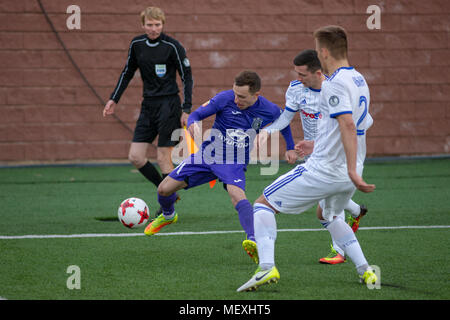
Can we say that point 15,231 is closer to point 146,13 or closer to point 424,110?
point 146,13

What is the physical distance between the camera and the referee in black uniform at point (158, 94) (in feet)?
25.0

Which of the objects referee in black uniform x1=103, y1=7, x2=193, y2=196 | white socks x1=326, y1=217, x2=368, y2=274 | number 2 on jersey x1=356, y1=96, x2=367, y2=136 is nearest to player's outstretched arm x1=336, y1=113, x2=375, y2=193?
number 2 on jersey x1=356, y1=96, x2=367, y2=136

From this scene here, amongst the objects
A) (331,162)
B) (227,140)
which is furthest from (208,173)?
(331,162)

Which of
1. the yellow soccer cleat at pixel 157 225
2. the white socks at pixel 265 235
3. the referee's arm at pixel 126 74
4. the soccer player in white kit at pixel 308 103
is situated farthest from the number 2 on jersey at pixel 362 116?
the referee's arm at pixel 126 74

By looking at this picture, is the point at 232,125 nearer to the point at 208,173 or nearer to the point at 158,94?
the point at 208,173

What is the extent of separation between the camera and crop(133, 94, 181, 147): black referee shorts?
767 cm

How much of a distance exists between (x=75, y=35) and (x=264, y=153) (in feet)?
12.7

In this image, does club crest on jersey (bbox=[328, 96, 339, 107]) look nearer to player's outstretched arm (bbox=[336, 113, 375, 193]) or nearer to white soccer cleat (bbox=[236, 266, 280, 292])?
player's outstretched arm (bbox=[336, 113, 375, 193])

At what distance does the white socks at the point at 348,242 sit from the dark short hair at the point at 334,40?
1.13m

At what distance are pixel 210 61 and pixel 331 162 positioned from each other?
822cm

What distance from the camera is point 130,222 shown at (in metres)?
6.45

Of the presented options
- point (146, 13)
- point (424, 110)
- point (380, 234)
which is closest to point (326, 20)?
point (424, 110)

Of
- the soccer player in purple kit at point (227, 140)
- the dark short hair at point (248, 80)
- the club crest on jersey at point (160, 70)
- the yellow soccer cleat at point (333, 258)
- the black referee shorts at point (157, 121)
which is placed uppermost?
the club crest on jersey at point (160, 70)

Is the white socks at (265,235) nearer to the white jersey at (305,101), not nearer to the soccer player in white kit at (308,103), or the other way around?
the soccer player in white kit at (308,103)
